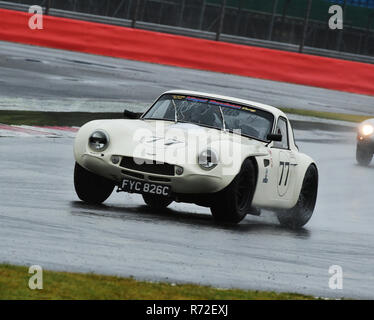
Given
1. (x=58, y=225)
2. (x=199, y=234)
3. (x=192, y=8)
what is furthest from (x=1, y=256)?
(x=192, y=8)

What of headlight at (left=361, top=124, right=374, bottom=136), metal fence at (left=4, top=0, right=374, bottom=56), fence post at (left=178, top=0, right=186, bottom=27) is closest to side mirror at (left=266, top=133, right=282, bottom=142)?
headlight at (left=361, top=124, right=374, bottom=136)

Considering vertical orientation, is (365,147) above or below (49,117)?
above

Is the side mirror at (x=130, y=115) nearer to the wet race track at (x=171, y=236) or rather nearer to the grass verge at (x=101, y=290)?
the wet race track at (x=171, y=236)

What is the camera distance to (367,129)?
20.6 m

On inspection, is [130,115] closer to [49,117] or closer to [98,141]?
[98,141]

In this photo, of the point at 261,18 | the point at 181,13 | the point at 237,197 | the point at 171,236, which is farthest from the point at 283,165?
the point at 261,18

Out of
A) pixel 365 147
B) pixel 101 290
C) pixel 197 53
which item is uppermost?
pixel 101 290

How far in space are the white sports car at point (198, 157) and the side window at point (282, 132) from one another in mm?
11

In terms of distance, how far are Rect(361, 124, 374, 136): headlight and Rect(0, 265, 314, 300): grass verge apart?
13.2 m

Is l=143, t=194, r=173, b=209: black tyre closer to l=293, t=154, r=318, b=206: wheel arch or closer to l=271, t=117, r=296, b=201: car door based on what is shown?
→ l=271, t=117, r=296, b=201: car door

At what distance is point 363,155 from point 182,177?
418 inches

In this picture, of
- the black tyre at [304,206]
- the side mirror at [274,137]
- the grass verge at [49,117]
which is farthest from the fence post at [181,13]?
the side mirror at [274,137]

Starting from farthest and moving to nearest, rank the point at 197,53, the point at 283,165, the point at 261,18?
the point at 261,18, the point at 197,53, the point at 283,165

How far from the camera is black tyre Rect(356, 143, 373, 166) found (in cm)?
2033
